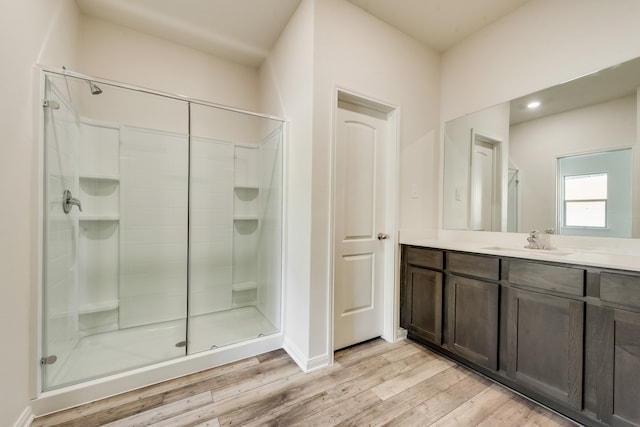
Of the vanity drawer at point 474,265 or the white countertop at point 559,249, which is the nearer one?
the white countertop at point 559,249

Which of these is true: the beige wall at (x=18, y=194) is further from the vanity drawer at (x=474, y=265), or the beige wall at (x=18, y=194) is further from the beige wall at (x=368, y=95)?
the vanity drawer at (x=474, y=265)

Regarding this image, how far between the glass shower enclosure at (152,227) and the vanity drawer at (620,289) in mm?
2106

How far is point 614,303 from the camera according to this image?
4.04 feet

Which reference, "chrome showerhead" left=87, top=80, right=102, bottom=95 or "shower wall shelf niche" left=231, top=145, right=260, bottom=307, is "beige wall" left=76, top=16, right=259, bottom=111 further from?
"shower wall shelf niche" left=231, top=145, right=260, bottom=307

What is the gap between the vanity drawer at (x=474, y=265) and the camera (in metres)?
1.68

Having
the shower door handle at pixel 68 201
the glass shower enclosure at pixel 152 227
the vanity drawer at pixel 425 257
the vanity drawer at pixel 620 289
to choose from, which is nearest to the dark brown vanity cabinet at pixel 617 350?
the vanity drawer at pixel 620 289

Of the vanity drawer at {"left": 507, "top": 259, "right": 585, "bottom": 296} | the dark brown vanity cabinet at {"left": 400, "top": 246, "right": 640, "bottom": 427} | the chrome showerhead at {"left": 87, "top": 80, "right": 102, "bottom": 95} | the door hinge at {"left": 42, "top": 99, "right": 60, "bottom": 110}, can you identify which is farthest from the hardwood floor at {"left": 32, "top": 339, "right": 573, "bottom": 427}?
the chrome showerhead at {"left": 87, "top": 80, "right": 102, "bottom": 95}

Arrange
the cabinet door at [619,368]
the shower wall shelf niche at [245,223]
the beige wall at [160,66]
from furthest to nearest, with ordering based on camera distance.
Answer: the shower wall shelf niche at [245,223]
the beige wall at [160,66]
the cabinet door at [619,368]

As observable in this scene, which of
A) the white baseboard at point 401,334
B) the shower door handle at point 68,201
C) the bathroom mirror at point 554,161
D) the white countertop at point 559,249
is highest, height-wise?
the bathroom mirror at point 554,161

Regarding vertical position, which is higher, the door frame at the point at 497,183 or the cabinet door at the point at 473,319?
the door frame at the point at 497,183

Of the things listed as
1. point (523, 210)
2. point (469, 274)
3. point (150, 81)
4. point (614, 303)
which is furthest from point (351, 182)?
point (150, 81)

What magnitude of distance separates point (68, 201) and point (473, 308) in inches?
121

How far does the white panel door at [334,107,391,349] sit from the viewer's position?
6.85 ft

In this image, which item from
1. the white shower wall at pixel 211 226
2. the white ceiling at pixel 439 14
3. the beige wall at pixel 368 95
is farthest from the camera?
the white shower wall at pixel 211 226
